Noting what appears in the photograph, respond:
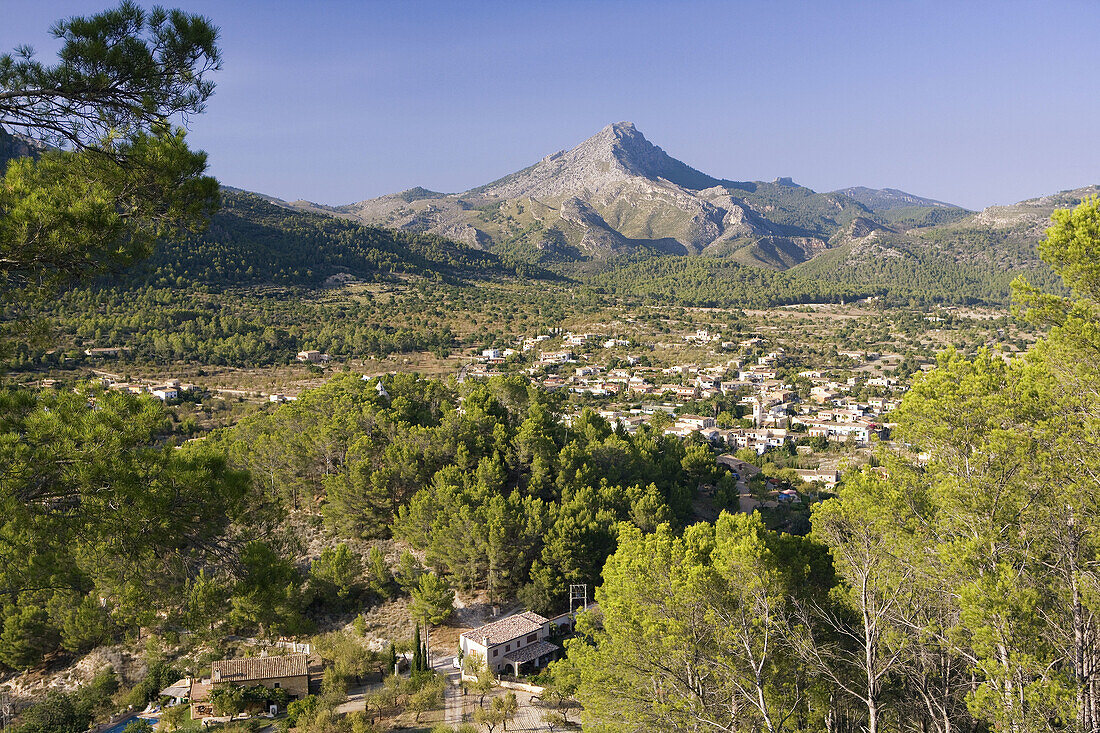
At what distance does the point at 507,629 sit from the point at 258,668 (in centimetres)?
626

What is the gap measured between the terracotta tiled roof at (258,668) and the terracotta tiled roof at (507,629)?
4.25m

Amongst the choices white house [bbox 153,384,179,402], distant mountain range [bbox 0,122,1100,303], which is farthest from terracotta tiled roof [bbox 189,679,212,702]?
distant mountain range [bbox 0,122,1100,303]

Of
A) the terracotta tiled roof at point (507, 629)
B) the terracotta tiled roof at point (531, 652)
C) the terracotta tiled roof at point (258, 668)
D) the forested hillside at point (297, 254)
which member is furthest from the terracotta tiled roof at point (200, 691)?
the forested hillside at point (297, 254)

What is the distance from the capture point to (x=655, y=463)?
28609 millimetres

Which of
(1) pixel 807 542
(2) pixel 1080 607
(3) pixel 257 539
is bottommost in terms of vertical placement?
(1) pixel 807 542

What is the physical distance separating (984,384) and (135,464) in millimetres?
8413

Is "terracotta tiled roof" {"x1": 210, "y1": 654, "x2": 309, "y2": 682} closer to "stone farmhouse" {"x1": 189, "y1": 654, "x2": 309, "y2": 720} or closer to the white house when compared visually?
"stone farmhouse" {"x1": 189, "y1": 654, "x2": 309, "y2": 720}

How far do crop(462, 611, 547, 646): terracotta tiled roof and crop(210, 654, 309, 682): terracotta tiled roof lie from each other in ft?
13.9

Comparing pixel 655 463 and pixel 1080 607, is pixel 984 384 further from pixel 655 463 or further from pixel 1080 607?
pixel 655 463

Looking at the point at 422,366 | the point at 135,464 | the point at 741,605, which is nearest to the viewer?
the point at 135,464

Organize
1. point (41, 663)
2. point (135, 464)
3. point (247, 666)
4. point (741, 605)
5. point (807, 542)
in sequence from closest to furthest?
point (135, 464), point (741, 605), point (807, 542), point (247, 666), point (41, 663)

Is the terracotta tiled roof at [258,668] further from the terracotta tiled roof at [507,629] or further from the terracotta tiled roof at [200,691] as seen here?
the terracotta tiled roof at [507,629]

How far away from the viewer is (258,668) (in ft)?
56.0

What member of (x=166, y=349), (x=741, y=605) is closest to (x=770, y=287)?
(x=166, y=349)
